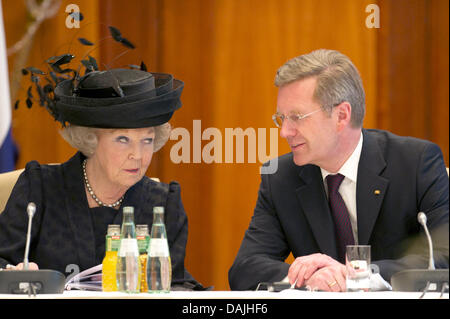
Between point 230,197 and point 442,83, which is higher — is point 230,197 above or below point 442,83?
below

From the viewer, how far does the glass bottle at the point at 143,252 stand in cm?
200

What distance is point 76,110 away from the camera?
2533mm

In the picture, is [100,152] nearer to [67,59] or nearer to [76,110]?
[76,110]

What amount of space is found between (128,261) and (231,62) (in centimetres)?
225

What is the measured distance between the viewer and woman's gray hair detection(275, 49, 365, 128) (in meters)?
2.71

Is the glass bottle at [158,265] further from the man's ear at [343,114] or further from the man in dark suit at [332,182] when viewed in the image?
the man's ear at [343,114]

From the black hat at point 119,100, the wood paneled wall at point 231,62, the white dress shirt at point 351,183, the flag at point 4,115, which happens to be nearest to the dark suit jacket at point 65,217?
the black hat at point 119,100

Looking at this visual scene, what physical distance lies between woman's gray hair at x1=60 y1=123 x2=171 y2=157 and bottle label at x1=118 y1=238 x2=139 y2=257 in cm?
68

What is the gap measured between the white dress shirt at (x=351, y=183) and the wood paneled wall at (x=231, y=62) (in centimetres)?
125

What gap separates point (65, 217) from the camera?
104 inches

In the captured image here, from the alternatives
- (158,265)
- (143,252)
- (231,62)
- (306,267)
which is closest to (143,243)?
(143,252)

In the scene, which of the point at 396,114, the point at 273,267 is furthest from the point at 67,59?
the point at 396,114

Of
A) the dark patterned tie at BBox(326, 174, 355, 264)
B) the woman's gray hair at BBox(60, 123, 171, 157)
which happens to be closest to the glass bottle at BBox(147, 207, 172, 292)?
the woman's gray hair at BBox(60, 123, 171, 157)
